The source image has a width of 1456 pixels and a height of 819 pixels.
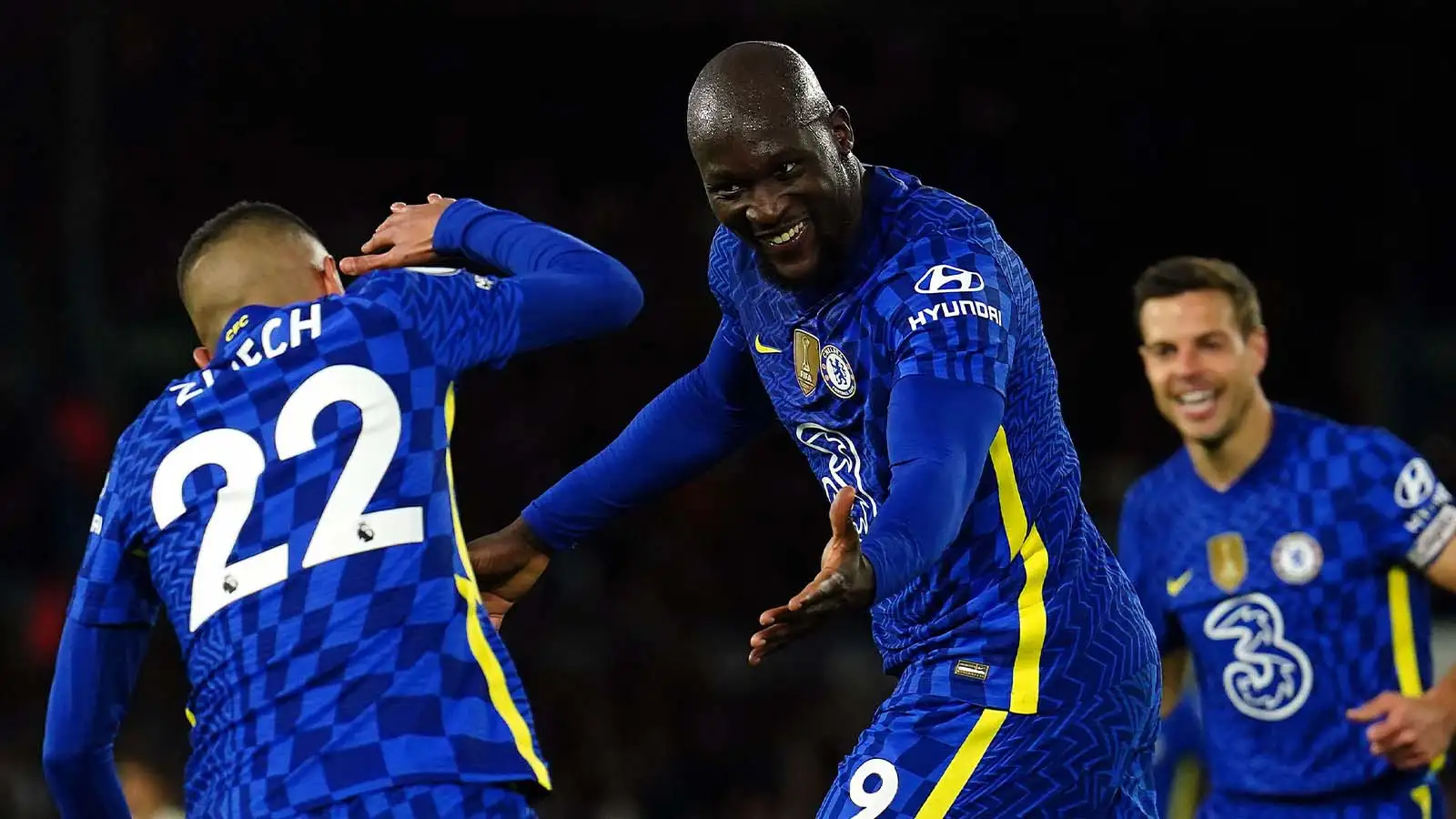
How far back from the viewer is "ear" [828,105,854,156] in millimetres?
3725

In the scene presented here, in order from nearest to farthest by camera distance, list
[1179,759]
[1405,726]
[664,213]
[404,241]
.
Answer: [404,241] < [1405,726] < [1179,759] < [664,213]

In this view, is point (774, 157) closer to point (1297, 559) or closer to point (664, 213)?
point (1297, 559)

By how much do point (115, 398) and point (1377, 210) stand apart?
9.19m

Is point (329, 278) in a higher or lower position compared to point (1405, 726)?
higher

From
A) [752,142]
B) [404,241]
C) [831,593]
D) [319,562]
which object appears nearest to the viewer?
Answer: [831,593]

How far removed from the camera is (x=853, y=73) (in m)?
14.4

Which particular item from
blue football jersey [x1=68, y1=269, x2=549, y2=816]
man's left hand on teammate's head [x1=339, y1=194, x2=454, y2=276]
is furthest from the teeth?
man's left hand on teammate's head [x1=339, y1=194, x2=454, y2=276]

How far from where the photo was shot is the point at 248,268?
145 inches

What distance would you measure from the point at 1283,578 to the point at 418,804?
141 inches

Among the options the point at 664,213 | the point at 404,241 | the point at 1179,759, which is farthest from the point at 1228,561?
the point at 664,213

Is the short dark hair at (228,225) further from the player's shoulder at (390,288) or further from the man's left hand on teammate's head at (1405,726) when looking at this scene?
the man's left hand on teammate's head at (1405,726)

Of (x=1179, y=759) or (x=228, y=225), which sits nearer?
(x=228, y=225)

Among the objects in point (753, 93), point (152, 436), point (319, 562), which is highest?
point (753, 93)

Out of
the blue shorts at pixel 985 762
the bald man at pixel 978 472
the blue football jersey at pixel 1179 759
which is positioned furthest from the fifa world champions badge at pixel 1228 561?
the blue shorts at pixel 985 762
